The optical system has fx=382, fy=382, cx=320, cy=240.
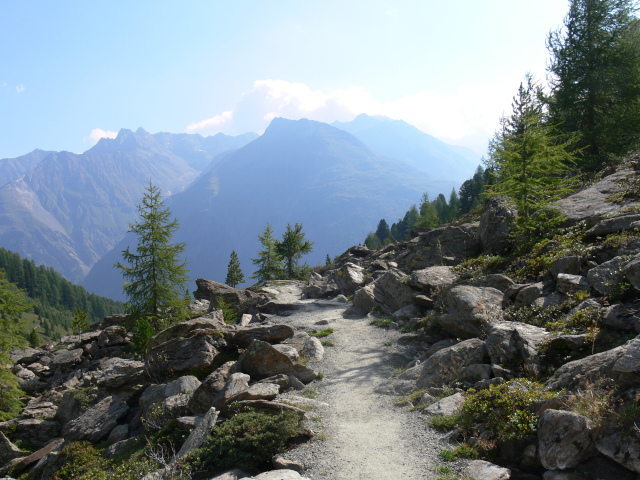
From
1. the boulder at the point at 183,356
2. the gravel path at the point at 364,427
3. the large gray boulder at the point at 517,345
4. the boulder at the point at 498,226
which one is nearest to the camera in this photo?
the gravel path at the point at 364,427

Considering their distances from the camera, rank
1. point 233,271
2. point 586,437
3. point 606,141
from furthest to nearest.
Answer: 1. point 233,271
2. point 606,141
3. point 586,437

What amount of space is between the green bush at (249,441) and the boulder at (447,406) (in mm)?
3344

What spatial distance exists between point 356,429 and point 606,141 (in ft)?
92.1

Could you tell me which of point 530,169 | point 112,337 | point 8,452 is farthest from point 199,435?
point 112,337

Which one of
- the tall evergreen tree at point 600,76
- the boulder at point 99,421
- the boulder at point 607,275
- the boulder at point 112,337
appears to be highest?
the tall evergreen tree at point 600,76

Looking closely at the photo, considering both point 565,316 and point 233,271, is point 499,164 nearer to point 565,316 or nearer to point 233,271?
point 565,316

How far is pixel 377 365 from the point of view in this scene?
14531 millimetres

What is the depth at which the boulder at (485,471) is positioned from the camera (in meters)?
6.55

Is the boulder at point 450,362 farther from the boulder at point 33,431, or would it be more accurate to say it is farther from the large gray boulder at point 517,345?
the boulder at point 33,431

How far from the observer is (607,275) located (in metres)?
10.7

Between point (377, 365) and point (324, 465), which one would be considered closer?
point (324, 465)

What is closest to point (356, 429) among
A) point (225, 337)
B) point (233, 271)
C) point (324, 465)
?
point (324, 465)

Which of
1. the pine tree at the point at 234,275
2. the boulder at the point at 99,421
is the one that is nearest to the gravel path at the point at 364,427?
the boulder at the point at 99,421

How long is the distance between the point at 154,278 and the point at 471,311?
839 inches
